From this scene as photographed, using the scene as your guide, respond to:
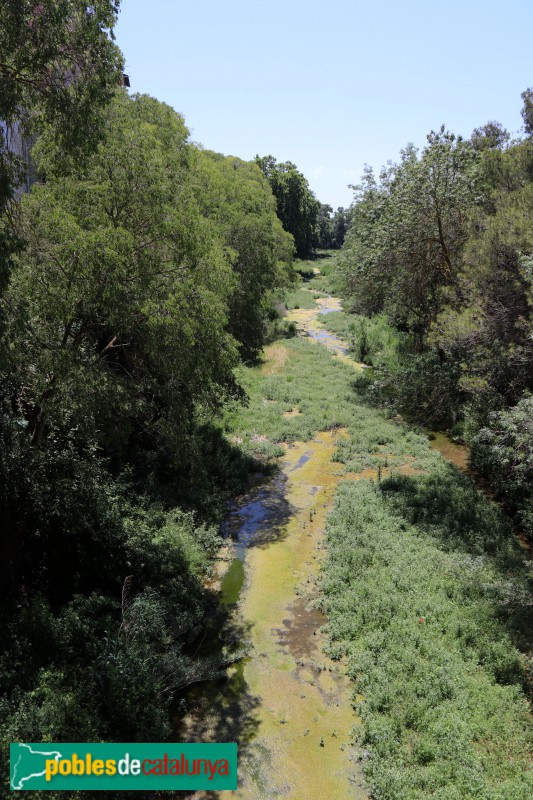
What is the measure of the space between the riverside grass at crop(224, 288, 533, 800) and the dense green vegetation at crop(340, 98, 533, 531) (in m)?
2.14

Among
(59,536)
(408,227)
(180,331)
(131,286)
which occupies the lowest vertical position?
(59,536)

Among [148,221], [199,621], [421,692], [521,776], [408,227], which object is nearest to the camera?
[521,776]

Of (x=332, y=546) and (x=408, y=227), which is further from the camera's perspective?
(x=408, y=227)

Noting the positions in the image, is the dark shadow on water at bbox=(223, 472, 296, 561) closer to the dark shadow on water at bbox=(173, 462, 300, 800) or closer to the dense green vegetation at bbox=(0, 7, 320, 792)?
the dark shadow on water at bbox=(173, 462, 300, 800)

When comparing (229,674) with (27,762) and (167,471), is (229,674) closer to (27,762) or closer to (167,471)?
(27,762)

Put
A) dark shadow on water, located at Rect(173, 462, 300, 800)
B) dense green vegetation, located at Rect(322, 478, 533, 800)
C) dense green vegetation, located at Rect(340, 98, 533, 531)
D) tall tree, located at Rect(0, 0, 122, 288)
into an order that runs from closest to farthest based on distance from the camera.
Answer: tall tree, located at Rect(0, 0, 122, 288) → dense green vegetation, located at Rect(322, 478, 533, 800) → dark shadow on water, located at Rect(173, 462, 300, 800) → dense green vegetation, located at Rect(340, 98, 533, 531)

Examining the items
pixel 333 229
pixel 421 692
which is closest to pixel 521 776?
pixel 421 692

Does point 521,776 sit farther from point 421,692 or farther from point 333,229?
point 333,229

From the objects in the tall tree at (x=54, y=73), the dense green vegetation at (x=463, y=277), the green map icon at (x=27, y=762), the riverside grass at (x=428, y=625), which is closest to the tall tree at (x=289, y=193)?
the dense green vegetation at (x=463, y=277)

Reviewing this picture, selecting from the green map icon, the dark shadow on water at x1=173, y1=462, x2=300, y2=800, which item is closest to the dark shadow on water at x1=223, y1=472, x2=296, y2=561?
the dark shadow on water at x1=173, y1=462, x2=300, y2=800

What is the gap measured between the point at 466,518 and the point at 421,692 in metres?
6.90

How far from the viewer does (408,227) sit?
19031mm

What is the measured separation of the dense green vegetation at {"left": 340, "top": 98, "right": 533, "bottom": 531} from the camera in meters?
14.0

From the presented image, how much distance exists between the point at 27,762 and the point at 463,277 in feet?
51.8
